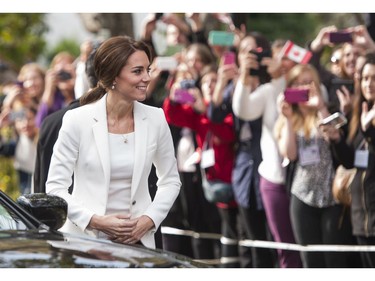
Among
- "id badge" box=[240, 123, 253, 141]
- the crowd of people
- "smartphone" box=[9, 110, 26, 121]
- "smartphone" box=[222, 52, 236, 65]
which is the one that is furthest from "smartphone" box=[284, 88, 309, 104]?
"smartphone" box=[9, 110, 26, 121]

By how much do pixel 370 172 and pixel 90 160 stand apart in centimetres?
346

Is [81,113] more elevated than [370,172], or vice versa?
[81,113]

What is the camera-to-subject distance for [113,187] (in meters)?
7.31

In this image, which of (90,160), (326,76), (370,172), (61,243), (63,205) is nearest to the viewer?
(61,243)

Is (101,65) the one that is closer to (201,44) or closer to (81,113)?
(81,113)

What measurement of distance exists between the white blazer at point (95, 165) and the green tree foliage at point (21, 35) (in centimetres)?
1923

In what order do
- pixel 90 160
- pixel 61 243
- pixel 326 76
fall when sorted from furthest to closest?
pixel 326 76 → pixel 90 160 → pixel 61 243

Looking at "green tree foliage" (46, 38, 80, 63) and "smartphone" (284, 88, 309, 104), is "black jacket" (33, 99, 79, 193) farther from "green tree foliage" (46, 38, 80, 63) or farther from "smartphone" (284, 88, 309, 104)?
"green tree foliage" (46, 38, 80, 63)

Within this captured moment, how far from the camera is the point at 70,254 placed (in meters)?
5.47

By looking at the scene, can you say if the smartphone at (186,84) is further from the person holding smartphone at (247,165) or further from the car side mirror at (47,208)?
the car side mirror at (47,208)

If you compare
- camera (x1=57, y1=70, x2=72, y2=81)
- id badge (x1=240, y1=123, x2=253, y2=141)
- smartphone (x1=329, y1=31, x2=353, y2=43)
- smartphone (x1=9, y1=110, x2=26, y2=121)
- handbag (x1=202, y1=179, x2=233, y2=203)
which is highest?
smartphone (x1=329, y1=31, x2=353, y2=43)

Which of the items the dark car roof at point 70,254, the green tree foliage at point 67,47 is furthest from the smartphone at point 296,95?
the green tree foliage at point 67,47

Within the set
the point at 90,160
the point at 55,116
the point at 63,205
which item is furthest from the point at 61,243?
the point at 55,116

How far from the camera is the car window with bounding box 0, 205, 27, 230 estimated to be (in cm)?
615
